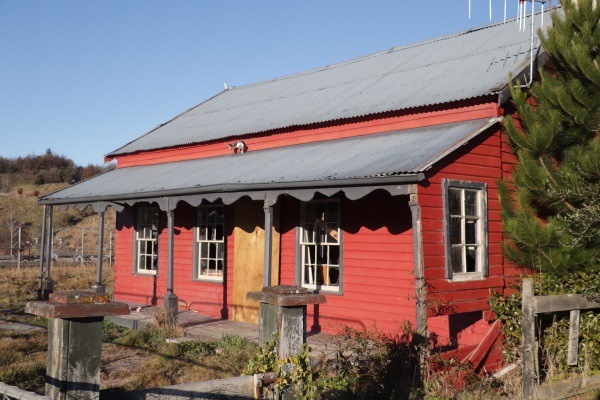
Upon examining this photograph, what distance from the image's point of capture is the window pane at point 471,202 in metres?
10.1

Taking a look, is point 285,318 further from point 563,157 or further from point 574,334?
point 563,157

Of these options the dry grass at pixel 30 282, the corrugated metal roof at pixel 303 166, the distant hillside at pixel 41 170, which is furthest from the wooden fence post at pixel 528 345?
the distant hillside at pixel 41 170

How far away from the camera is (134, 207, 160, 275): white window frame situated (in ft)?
52.6

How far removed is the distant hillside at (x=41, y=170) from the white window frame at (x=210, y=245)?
58.6 meters

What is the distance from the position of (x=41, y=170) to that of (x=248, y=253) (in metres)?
66.7

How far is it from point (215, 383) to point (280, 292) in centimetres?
109

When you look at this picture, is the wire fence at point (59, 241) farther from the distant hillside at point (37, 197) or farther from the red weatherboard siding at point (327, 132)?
the red weatherboard siding at point (327, 132)

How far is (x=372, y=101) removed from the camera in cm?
1262

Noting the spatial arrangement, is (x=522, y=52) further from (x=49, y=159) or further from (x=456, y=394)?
(x=49, y=159)

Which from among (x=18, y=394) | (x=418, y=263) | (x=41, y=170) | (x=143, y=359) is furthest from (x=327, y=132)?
(x=41, y=170)

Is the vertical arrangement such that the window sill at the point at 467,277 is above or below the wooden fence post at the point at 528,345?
above

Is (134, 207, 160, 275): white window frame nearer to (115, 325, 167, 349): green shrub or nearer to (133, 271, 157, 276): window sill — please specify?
(133, 271, 157, 276): window sill

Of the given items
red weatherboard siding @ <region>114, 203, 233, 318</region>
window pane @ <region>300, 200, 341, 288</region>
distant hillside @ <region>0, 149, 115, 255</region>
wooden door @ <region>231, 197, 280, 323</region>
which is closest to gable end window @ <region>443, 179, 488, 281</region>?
window pane @ <region>300, 200, 341, 288</region>

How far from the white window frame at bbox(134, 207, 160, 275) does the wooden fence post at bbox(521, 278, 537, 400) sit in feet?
34.8
